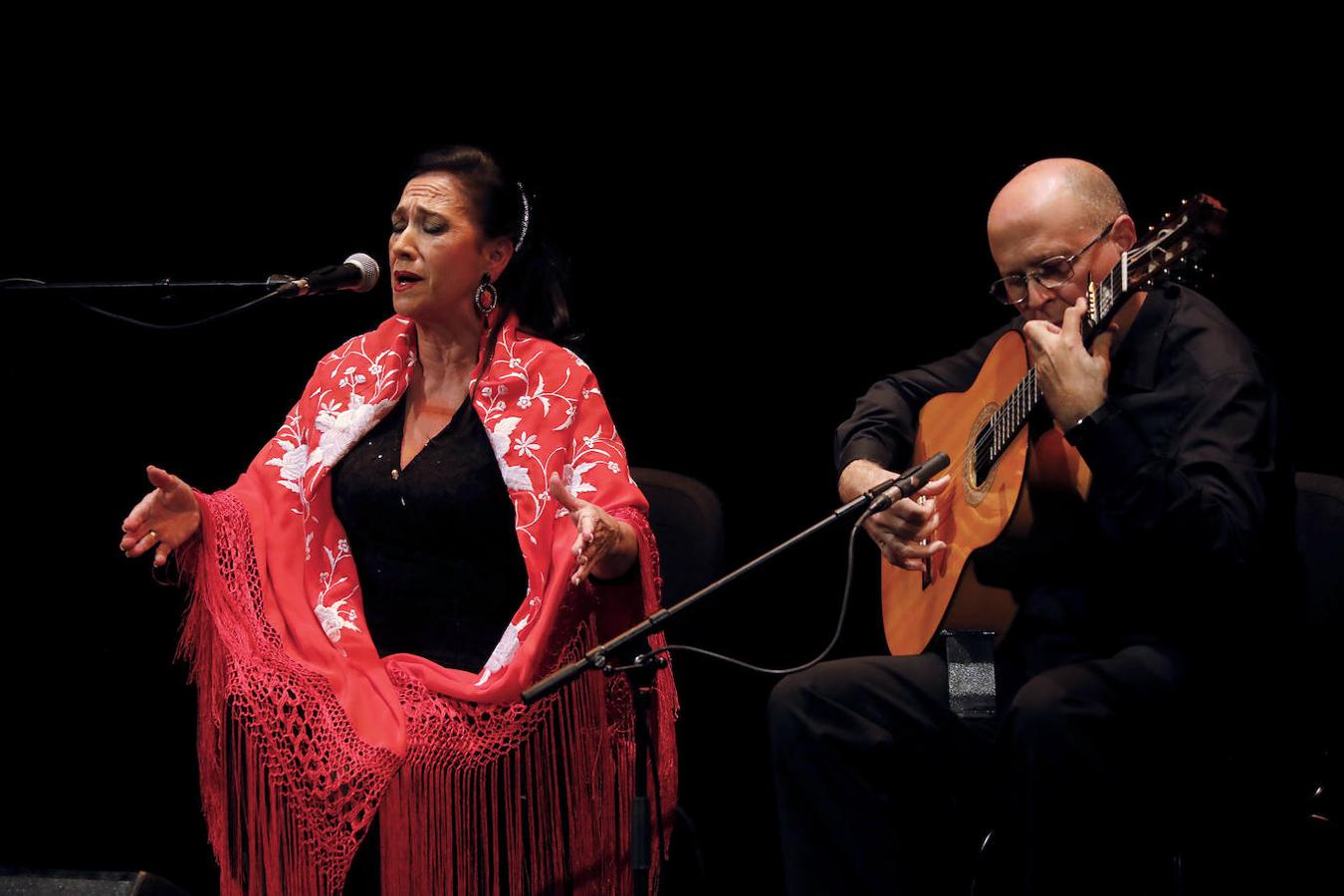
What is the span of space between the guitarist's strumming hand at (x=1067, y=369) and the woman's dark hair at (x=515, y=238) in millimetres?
1278

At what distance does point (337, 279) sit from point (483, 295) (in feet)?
1.65

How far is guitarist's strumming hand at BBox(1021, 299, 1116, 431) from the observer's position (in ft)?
6.82

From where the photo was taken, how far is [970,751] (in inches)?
95.6

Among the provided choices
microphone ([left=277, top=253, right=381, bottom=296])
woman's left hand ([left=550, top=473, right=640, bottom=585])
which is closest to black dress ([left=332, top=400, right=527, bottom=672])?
woman's left hand ([left=550, top=473, right=640, bottom=585])

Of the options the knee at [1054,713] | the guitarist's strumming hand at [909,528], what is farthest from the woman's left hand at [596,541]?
the knee at [1054,713]

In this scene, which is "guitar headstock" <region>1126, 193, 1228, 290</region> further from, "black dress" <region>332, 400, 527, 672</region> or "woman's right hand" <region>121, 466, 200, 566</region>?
"woman's right hand" <region>121, 466, 200, 566</region>

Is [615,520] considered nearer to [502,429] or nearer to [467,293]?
[502,429]

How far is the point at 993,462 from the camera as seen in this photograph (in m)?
2.45

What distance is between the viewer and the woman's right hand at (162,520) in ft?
8.32

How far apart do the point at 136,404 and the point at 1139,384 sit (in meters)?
2.83

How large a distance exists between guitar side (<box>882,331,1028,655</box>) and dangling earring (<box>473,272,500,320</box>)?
1.03 meters

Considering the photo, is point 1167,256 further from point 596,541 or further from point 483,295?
point 483,295

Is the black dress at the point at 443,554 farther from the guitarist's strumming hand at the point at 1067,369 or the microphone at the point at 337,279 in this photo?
the guitarist's strumming hand at the point at 1067,369

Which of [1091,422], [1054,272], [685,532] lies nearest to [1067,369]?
[1091,422]
